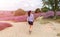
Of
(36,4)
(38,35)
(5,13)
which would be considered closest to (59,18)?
(36,4)

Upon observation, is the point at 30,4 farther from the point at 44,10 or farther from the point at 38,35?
the point at 38,35

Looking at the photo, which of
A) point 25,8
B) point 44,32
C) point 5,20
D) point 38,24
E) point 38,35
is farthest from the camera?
point 25,8

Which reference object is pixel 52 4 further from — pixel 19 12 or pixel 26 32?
pixel 26 32

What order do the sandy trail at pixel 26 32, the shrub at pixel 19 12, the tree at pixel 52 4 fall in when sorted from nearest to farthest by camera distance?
the sandy trail at pixel 26 32 < the shrub at pixel 19 12 < the tree at pixel 52 4

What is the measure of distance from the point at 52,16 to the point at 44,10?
24.0 inches

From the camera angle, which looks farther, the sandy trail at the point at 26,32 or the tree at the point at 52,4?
the tree at the point at 52,4

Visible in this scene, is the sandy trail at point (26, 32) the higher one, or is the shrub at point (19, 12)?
the shrub at point (19, 12)

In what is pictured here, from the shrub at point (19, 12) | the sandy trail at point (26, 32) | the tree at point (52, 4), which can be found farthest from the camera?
the tree at point (52, 4)

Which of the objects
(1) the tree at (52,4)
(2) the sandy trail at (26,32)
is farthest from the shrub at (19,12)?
(2) the sandy trail at (26,32)

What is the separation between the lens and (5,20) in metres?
9.60

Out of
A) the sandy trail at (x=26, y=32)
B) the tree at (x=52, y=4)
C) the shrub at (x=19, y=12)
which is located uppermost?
the tree at (x=52, y=4)

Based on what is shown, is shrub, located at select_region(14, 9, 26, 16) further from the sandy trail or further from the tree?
the sandy trail

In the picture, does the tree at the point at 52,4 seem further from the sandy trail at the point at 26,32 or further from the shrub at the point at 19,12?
the sandy trail at the point at 26,32

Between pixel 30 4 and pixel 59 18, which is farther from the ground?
pixel 30 4
